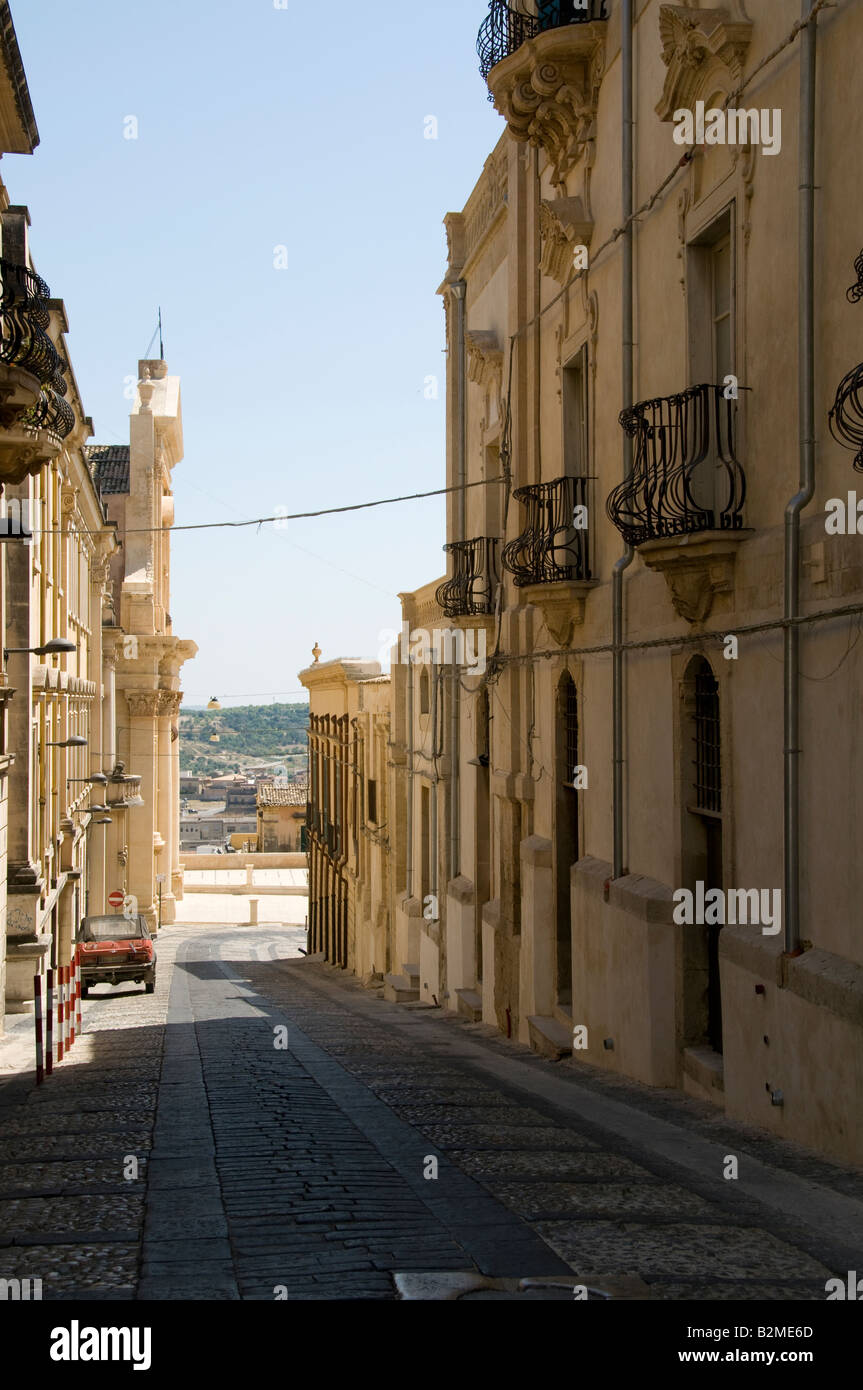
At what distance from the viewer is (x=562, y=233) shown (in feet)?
46.3

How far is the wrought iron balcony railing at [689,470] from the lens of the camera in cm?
959

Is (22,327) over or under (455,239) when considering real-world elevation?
under

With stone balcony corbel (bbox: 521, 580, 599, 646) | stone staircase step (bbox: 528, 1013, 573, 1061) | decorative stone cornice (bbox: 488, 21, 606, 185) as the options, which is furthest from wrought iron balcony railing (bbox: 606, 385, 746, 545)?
stone staircase step (bbox: 528, 1013, 573, 1061)

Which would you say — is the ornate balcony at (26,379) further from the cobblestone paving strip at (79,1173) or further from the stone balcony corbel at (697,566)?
the cobblestone paving strip at (79,1173)

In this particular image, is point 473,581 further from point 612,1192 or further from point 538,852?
point 612,1192

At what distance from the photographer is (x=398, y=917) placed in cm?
2733

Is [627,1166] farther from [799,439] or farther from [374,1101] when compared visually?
[799,439]

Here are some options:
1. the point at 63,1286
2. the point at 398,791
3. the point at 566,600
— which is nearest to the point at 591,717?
the point at 566,600

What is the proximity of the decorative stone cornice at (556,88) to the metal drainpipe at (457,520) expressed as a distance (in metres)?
6.90

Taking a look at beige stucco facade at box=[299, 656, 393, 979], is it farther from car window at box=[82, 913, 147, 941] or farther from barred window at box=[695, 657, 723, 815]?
barred window at box=[695, 657, 723, 815]

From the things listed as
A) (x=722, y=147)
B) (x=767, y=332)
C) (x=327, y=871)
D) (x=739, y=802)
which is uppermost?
(x=722, y=147)

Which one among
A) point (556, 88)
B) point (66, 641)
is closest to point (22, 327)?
point (556, 88)

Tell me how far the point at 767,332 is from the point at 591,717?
17.9 feet

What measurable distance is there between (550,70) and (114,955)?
1663 cm
